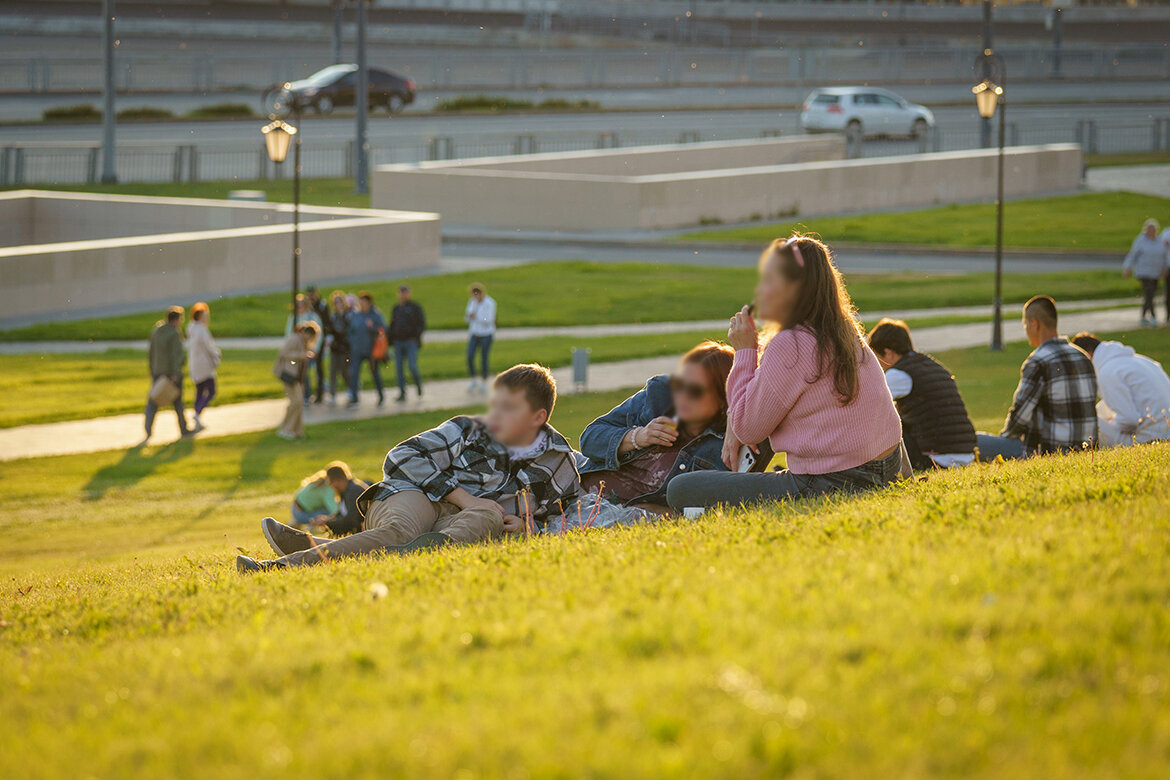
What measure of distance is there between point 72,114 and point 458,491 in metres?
43.1

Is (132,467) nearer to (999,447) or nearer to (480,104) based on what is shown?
(999,447)

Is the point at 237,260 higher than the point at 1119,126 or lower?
lower

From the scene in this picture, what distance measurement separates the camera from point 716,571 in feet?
15.0

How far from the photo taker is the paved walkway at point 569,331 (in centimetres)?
2147

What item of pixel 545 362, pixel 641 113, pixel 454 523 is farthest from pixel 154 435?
pixel 641 113

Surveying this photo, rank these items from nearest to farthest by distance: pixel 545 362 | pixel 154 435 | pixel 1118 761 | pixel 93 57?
pixel 1118 761 → pixel 154 435 → pixel 545 362 → pixel 93 57

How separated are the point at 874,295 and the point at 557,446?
20736mm

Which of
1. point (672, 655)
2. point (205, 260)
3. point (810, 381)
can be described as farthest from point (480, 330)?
point (672, 655)

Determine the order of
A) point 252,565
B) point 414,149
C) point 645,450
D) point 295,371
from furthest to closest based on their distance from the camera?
point 414,149
point 295,371
point 645,450
point 252,565

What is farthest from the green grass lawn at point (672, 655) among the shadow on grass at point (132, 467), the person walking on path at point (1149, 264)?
the person walking on path at point (1149, 264)

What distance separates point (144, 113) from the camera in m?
46.4

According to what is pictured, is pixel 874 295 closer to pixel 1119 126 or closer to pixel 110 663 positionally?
pixel 110 663

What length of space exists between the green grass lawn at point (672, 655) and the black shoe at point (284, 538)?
1.78 feet

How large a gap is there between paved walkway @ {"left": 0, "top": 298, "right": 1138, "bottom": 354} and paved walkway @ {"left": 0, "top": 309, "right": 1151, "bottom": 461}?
1.54 m
